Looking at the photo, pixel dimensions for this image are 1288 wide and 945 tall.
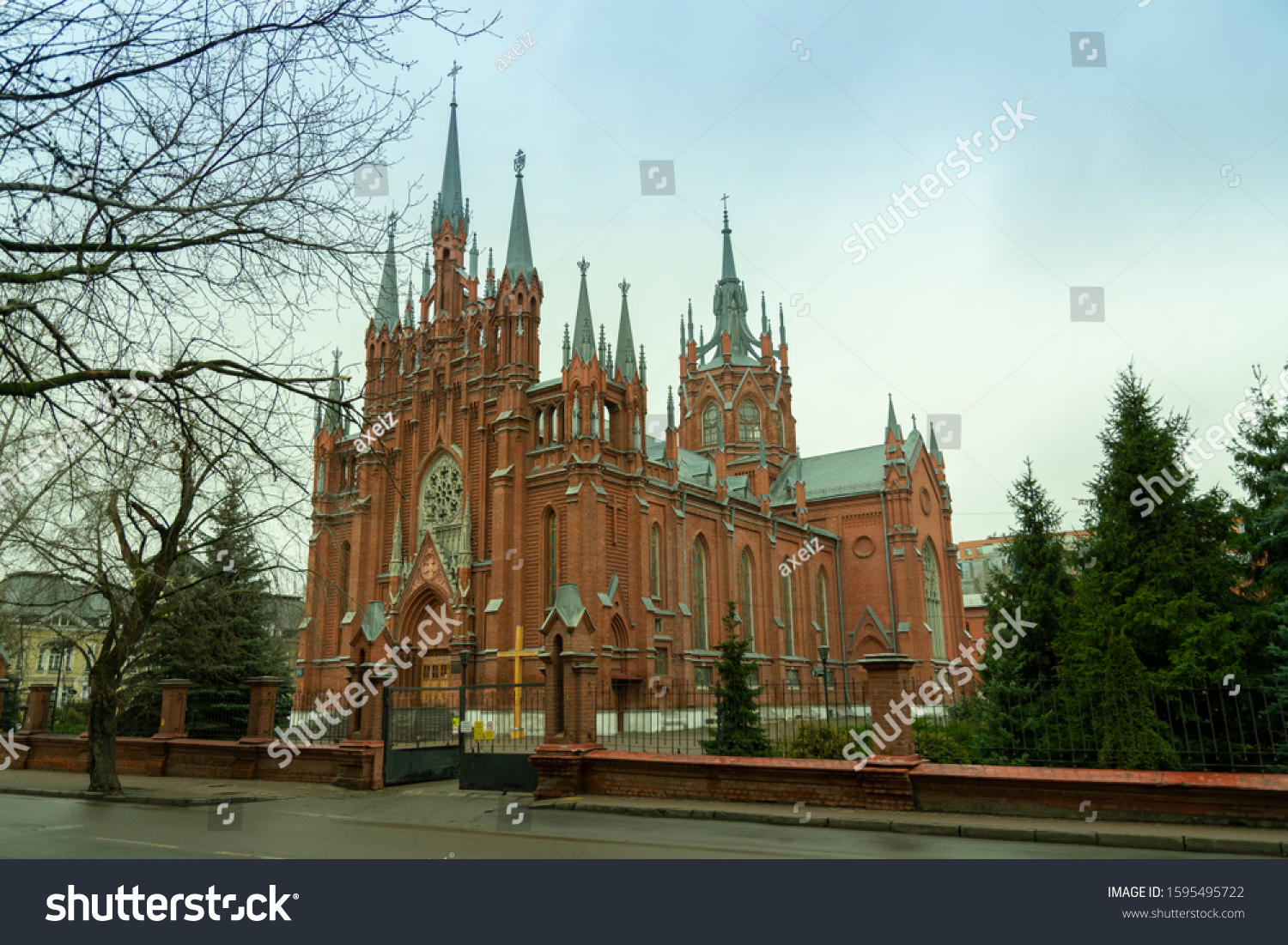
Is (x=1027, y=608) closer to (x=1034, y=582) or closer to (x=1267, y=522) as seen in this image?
(x=1034, y=582)

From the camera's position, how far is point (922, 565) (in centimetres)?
5006

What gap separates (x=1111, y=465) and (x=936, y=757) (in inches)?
345

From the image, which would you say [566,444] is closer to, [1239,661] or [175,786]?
[175,786]

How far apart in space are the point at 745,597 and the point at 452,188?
2380 centimetres

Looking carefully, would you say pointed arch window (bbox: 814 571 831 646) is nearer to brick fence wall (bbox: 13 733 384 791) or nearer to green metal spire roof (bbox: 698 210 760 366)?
green metal spire roof (bbox: 698 210 760 366)

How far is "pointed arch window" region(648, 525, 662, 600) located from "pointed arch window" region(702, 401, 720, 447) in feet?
75.3

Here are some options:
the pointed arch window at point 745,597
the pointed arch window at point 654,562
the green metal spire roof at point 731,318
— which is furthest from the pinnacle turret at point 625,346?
the green metal spire roof at point 731,318

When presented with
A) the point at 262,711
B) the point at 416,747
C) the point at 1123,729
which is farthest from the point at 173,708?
the point at 1123,729

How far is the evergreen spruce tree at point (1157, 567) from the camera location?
59.6ft

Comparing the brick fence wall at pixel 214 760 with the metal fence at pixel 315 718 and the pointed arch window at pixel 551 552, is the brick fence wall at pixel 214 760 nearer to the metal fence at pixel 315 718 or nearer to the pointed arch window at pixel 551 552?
the metal fence at pixel 315 718

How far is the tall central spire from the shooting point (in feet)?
128

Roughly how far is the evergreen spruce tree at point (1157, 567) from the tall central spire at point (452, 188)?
94.8 feet

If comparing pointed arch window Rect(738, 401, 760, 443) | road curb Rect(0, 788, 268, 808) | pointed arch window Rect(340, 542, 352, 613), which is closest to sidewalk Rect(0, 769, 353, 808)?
road curb Rect(0, 788, 268, 808)

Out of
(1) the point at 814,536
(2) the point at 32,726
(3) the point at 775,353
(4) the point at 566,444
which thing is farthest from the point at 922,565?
(2) the point at 32,726
